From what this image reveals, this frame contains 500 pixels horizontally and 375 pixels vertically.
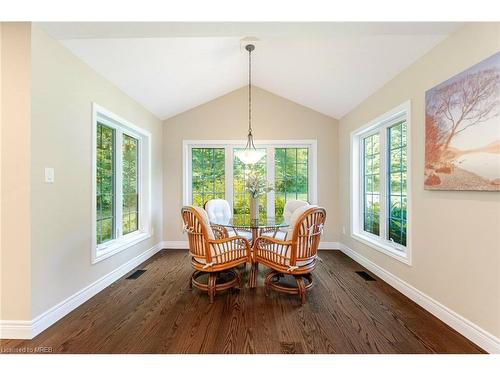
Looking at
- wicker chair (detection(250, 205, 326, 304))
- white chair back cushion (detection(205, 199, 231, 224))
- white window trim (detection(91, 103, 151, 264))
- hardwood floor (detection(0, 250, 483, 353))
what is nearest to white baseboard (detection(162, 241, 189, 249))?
white window trim (detection(91, 103, 151, 264))

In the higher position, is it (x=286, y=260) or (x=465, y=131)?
(x=465, y=131)

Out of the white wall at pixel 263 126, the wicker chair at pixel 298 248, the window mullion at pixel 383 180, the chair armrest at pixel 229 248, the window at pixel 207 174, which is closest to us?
the wicker chair at pixel 298 248

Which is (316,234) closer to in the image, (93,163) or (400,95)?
(400,95)

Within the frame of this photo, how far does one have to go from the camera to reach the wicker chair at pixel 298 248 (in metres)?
2.10

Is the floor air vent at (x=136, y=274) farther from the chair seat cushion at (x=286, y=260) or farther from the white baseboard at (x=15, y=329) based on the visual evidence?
the chair seat cushion at (x=286, y=260)

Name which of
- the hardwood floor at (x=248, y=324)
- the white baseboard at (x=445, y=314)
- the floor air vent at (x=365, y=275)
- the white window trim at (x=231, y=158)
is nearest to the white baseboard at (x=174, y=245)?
the white window trim at (x=231, y=158)

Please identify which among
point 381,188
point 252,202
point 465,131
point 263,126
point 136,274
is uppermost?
point 263,126

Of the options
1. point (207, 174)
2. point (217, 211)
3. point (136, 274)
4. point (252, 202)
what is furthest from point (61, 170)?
point (207, 174)

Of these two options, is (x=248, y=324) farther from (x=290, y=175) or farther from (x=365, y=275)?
(x=290, y=175)

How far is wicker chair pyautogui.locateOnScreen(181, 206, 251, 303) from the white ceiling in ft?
5.10

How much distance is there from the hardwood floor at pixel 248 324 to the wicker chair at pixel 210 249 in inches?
9.6

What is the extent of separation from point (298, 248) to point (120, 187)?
2410mm

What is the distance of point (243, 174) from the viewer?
166 inches

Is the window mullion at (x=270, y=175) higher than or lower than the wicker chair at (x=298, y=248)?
higher
